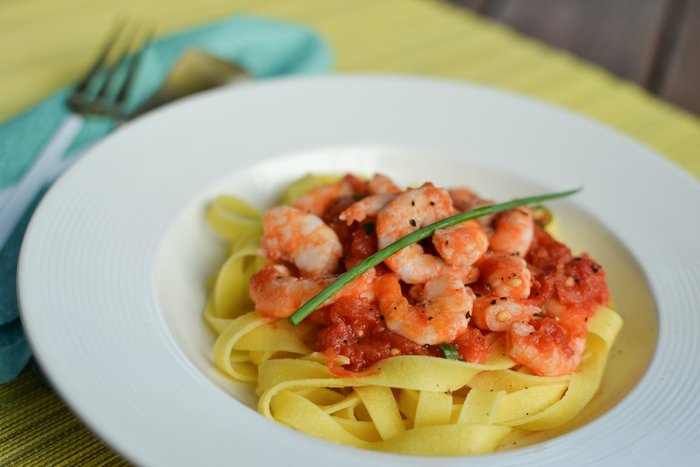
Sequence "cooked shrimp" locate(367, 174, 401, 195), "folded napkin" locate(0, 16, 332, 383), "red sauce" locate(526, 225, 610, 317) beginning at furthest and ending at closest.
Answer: "cooked shrimp" locate(367, 174, 401, 195), "red sauce" locate(526, 225, 610, 317), "folded napkin" locate(0, 16, 332, 383)

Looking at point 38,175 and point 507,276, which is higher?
point 507,276

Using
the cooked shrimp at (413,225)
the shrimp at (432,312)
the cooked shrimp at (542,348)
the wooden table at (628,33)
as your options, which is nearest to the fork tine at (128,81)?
the cooked shrimp at (413,225)

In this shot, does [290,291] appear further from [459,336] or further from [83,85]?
[83,85]

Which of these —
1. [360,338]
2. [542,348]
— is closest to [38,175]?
[360,338]

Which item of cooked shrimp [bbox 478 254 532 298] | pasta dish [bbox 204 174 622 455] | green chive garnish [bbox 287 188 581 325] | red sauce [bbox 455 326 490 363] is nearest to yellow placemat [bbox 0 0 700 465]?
pasta dish [bbox 204 174 622 455]

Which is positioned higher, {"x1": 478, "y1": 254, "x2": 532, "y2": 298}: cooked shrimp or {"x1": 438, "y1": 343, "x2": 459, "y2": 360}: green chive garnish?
{"x1": 478, "y1": 254, "x2": 532, "y2": 298}: cooked shrimp

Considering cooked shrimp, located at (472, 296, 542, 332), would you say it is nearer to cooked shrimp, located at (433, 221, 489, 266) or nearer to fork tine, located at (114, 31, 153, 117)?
cooked shrimp, located at (433, 221, 489, 266)
